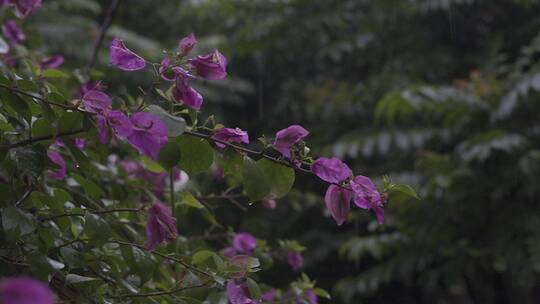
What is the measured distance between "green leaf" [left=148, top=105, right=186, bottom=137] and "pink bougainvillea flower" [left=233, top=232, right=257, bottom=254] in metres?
0.40

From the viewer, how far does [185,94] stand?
0.50 meters

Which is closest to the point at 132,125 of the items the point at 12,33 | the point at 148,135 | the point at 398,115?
the point at 148,135

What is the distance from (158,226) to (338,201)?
0.14 meters

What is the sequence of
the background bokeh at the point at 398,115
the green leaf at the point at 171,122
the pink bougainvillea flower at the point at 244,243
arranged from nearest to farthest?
the green leaf at the point at 171,122
the pink bougainvillea flower at the point at 244,243
the background bokeh at the point at 398,115

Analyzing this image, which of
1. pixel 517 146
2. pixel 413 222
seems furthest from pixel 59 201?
pixel 413 222

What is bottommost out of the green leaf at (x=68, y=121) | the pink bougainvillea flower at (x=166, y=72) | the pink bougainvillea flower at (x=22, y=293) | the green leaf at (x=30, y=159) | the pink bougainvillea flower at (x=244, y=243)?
the pink bougainvillea flower at (x=244, y=243)

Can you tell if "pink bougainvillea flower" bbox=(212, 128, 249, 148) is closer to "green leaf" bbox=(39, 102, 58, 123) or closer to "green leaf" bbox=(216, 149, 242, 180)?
"green leaf" bbox=(216, 149, 242, 180)

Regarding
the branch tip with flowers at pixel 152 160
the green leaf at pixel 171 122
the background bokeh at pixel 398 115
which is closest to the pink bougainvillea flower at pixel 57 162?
the branch tip with flowers at pixel 152 160

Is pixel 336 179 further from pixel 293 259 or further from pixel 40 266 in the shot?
pixel 293 259

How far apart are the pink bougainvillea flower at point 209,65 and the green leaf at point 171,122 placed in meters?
0.08

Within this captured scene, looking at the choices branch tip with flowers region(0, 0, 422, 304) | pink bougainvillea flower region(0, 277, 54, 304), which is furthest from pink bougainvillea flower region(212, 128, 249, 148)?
pink bougainvillea flower region(0, 277, 54, 304)

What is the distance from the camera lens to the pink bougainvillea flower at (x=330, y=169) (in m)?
0.50

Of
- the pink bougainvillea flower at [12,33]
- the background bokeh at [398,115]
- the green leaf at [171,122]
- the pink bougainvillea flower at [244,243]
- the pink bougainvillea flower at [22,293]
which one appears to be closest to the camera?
the pink bougainvillea flower at [22,293]

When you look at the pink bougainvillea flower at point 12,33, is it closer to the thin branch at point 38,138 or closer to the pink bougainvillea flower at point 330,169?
the thin branch at point 38,138
